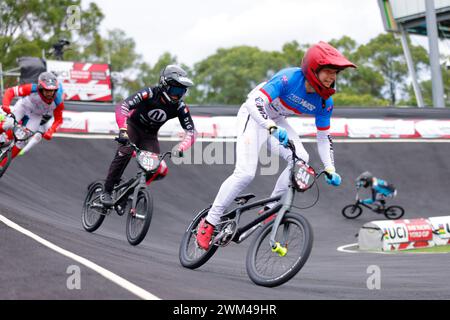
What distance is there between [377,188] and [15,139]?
419 inches

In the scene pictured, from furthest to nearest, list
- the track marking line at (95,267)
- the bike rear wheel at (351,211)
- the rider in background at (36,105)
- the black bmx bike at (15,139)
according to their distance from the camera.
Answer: the bike rear wheel at (351,211) → the black bmx bike at (15,139) → the rider in background at (36,105) → the track marking line at (95,267)

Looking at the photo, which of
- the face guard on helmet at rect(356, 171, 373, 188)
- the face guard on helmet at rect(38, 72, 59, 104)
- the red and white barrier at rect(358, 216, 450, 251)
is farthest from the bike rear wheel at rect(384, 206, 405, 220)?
the face guard on helmet at rect(38, 72, 59, 104)

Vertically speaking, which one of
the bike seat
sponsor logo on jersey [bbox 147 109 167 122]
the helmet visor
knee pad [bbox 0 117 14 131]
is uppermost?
the helmet visor

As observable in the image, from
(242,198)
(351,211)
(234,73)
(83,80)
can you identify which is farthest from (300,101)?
(234,73)

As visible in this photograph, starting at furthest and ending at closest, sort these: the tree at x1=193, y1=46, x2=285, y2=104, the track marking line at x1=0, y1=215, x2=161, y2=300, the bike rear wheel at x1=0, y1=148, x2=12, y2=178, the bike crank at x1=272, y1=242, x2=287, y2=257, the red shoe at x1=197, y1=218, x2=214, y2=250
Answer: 1. the tree at x1=193, y1=46, x2=285, y2=104
2. the bike rear wheel at x1=0, y1=148, x2=12, y2=178
3. the red shoe at x1=197, y1=218, x2=214, y2=250
4. the bike crank at x1=272, y1=242, x2=287, y2=257
5. the track marking line at x1=0, y1=215, x2=161, y2=300

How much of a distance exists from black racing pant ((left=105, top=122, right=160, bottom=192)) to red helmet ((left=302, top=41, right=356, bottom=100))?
3.93m

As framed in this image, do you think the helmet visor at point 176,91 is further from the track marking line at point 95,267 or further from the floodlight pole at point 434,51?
the floodlight pole at point 434,51

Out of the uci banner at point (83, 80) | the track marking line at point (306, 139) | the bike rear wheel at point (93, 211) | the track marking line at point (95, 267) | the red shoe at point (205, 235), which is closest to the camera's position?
the track marking line at point (95, 267)

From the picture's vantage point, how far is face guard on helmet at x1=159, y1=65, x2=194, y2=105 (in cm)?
902

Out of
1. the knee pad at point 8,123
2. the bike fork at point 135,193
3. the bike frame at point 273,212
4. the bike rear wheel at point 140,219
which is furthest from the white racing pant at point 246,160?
the knee pad at point 8,123

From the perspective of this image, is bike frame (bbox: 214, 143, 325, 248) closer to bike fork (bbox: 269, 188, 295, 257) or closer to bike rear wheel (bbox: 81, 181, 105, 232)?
bike fork (bbox: 269, 188, 295, 257)

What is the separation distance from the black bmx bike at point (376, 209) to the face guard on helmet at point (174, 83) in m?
10.0

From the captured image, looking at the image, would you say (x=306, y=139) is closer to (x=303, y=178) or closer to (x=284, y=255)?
(x=303, y=178)

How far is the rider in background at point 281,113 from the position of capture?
6.59m
